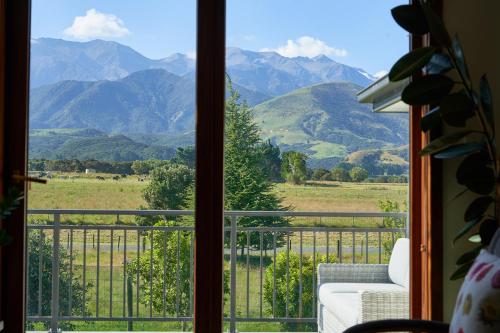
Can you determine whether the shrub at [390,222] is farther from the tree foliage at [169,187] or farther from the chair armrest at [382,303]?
the tree foliage at [169,187]

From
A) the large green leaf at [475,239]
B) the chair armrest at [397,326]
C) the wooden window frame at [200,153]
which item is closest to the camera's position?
the chair armrest at [397,326]

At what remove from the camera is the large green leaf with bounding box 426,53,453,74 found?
263 cm

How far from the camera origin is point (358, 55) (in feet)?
10.2

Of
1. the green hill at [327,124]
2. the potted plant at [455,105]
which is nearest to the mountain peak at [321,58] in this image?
the green hill at [327,124]

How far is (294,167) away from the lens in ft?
10.2

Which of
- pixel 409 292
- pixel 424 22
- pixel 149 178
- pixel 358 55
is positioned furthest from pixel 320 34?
pixel 409 292

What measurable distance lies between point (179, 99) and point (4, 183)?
38.0 inches

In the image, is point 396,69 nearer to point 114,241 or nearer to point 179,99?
point 179,99

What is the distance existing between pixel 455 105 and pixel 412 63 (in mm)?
263

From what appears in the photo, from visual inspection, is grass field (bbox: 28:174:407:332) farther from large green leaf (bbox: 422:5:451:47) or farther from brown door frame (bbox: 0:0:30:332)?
large green leaf (bbox: 422:5:451:47)

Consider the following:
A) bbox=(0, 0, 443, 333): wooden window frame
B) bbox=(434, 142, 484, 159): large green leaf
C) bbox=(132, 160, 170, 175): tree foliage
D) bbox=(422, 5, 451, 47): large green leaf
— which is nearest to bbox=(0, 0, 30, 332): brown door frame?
bbox=(0, 0, 443, 333): wooden window frame

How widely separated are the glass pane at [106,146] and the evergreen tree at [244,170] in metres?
0.20

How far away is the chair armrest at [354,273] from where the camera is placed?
10.7ft

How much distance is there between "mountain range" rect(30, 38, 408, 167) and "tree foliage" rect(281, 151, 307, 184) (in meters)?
0.04
